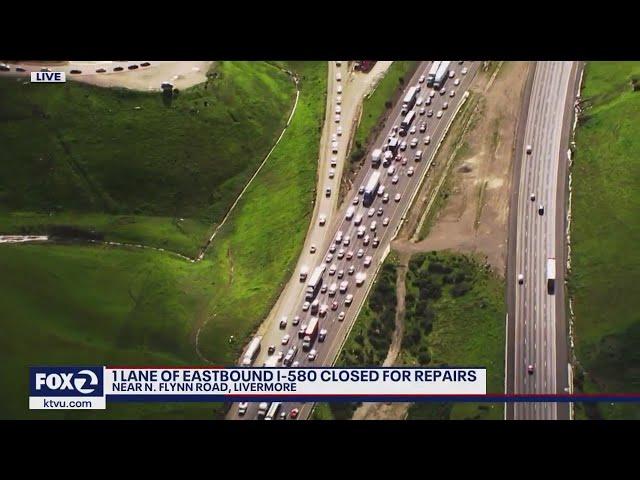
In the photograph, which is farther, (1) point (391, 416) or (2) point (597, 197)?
(2) point (597, 197)

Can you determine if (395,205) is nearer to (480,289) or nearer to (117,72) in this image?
(480,289)

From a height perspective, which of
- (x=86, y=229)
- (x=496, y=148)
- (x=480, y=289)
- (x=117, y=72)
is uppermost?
(x=117, y=72)

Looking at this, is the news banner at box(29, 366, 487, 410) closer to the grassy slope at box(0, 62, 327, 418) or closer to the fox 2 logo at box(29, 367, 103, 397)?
the fox 2 logo at box(29, 367, 103, 397)

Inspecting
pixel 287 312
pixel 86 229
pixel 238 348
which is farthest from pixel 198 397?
pixel 86 229

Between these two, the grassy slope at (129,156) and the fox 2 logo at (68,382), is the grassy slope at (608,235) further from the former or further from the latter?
the fox 2 logo at (68,382)

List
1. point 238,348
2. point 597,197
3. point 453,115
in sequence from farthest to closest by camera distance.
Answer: point 453,115, point 597,197, point 238,348

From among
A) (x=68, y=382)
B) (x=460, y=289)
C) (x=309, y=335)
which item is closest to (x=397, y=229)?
(x=460, y=289)

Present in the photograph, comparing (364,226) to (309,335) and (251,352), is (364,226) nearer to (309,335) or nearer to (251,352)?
(309,335)
